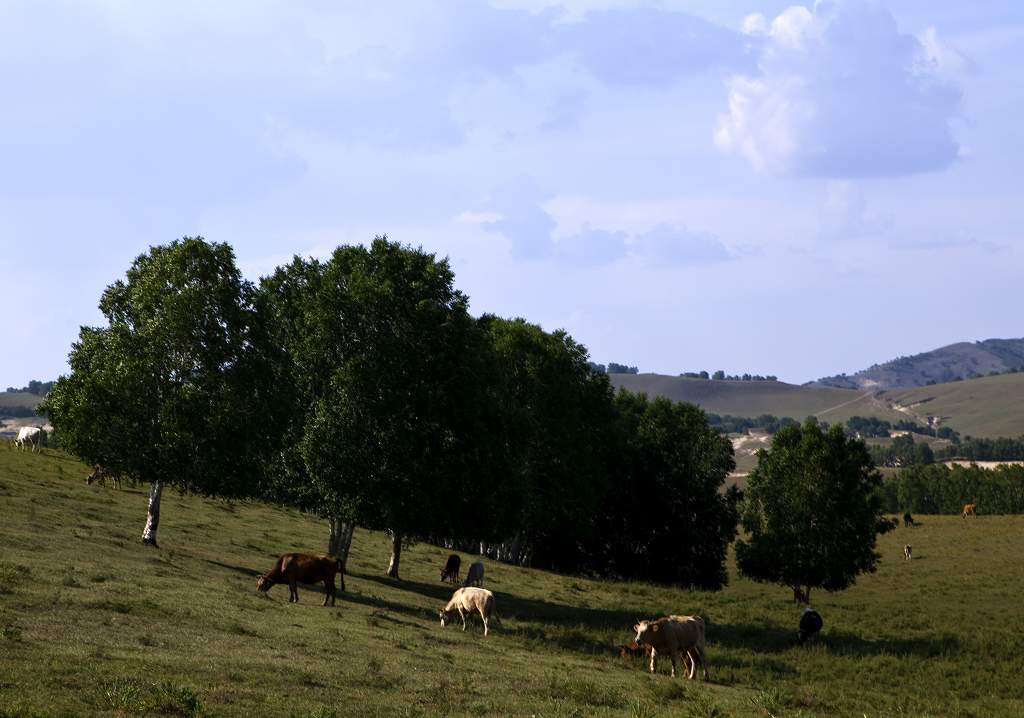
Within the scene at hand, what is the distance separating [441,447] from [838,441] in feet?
115

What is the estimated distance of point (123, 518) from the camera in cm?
5219

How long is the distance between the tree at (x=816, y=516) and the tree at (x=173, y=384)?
4011 cm

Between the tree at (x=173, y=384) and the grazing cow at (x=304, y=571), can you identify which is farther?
the tree at (x=173, y=384)

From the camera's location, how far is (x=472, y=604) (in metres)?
36.9

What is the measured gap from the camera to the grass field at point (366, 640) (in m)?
21.0

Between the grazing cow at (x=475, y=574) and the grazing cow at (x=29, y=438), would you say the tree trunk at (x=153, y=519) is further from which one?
the grazing cow at (x=29, y=438)

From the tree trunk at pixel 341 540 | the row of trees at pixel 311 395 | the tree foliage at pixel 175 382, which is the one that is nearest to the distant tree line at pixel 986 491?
the row of trees at pixel 311 395

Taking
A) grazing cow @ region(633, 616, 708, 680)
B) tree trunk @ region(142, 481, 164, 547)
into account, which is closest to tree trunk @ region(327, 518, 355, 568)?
tree trunk @ region(142, 481, 164, 547)

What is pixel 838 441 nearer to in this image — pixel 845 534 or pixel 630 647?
pixel 845 534

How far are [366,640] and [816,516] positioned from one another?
4759 centimetres

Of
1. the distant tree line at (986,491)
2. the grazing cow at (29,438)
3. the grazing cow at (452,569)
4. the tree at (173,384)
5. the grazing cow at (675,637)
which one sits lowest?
the grazing cow at (452,569)

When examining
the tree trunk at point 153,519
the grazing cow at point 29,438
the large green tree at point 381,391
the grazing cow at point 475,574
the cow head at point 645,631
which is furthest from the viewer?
the grazing cow at point 29,438

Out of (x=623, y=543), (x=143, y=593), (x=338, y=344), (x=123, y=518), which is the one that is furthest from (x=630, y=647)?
(x=623, y=543)

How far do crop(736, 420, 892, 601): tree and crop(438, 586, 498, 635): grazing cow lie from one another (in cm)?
3849
